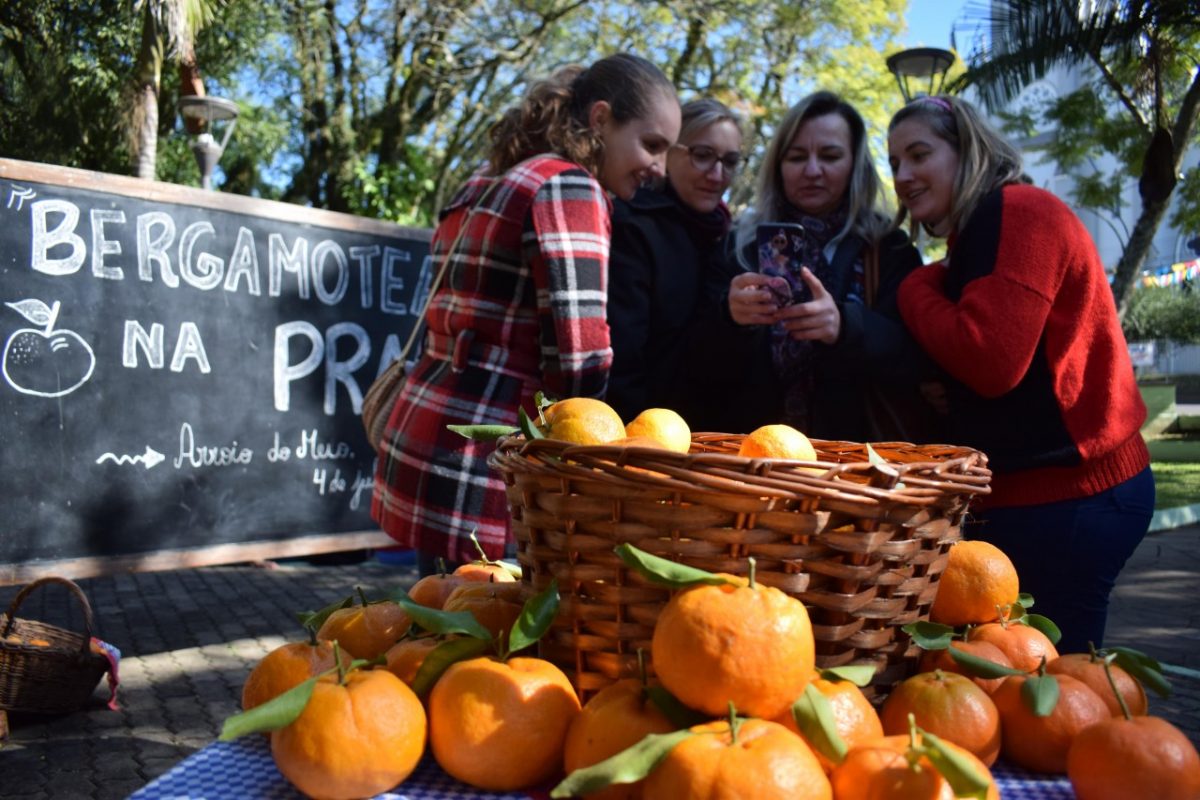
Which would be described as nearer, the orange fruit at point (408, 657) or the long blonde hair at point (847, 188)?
the orange fruit at point (408, 657)

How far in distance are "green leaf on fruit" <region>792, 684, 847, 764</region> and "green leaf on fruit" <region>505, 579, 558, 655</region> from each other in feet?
1.01

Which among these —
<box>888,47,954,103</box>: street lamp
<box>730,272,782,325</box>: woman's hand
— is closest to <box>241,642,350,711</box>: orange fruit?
<box>730,272,782,325</box>: woman's hand

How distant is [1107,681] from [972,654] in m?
0.17

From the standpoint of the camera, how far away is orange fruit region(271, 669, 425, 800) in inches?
39.2

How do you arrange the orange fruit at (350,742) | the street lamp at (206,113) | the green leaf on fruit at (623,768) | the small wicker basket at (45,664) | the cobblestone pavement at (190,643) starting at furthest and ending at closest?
1. the street lamp at (206,113)
2. the small wicker basket at (45,664)
3. the cobblestone pavement at (190,643)
4. the orange fruit at (350,742)
5. the green leaf on fruit at (623,768)

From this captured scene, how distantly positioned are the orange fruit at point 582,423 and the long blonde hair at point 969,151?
3.90 ft

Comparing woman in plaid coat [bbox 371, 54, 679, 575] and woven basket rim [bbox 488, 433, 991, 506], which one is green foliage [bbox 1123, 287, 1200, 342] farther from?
woven basket rim [bbox 488, 433, 991, 506]

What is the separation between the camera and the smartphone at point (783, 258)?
6.44 ft

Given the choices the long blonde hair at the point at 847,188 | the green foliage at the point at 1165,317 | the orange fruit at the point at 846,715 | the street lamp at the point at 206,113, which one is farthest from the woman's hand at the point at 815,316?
the green foliage at the point at 1165,317

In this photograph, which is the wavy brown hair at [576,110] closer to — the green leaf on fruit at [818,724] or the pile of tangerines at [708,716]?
the pile of tangerines at [708,716]

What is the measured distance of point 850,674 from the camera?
1.11 meters

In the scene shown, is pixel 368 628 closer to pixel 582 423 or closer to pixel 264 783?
pixel 264 783

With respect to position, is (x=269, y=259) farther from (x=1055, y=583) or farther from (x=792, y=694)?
(x=792, y=694)

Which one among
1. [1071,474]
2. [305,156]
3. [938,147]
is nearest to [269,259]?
[938,147]
